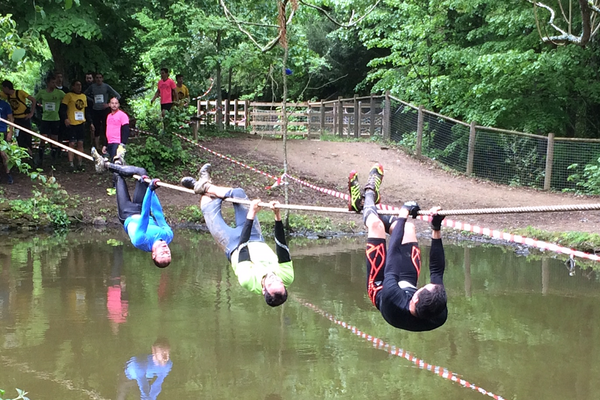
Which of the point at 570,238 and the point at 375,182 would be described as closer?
the point at 375,182

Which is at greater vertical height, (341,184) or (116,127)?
(116,127)

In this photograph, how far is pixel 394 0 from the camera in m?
15.0

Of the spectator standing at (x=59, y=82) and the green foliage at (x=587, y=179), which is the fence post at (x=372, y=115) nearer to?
the green foliage at (x=587, y=179)

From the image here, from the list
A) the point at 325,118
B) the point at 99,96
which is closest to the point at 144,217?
the point at 99,96

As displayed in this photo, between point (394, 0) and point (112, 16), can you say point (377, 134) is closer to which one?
point (394, 0)

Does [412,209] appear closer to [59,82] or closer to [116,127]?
[116,127]

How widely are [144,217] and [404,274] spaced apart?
2352 mm

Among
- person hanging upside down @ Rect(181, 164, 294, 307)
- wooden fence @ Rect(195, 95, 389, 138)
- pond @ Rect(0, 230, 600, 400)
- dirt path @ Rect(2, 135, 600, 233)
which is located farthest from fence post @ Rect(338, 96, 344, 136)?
person hanging upside down @ Rect(181, 164, 294, 307)

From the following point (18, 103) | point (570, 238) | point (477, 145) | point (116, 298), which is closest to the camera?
point (116, 298)

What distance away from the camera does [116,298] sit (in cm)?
624

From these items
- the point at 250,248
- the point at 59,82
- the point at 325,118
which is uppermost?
the point at 59,82

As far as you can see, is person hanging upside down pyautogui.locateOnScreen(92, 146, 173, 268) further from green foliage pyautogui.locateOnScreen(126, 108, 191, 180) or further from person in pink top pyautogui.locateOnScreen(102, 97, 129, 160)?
green foliage pyautogui.locateOnScreen(126, 108, 191, 180)

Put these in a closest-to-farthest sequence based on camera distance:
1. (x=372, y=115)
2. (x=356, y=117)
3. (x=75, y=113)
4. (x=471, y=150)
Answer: (x=75, y=113) < (x=471, y=150) < (x=372, y=115) < (x=356, y=117)

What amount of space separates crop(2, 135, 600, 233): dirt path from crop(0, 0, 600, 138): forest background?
1.74m
